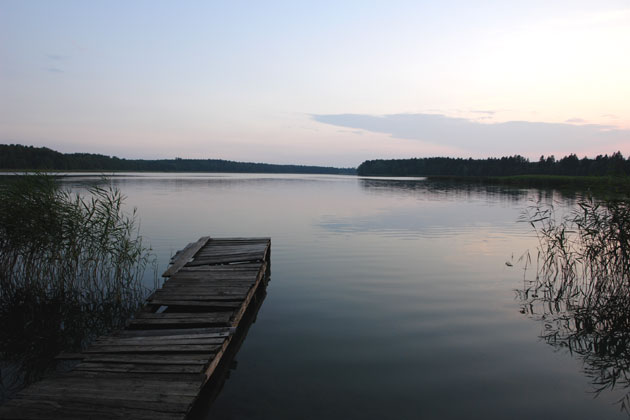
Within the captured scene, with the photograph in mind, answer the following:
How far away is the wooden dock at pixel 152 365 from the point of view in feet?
13.3

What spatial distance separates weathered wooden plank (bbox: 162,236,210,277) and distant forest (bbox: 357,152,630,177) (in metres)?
91.0

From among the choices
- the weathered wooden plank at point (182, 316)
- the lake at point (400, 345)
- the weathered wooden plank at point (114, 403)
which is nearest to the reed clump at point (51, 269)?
the weathered wooden plank at point (182, 316)

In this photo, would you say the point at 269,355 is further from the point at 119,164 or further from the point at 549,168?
the point at 119,164

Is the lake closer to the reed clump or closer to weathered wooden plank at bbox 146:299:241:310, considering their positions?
weathered wooden plank at bbox 146:299:241:310

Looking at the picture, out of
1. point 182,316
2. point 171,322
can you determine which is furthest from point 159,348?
point 182,316

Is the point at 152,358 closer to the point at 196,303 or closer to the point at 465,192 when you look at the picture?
the point at 196,303

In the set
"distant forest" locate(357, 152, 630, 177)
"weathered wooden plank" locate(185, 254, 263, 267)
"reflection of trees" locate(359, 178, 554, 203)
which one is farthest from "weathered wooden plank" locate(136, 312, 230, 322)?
"distant forest" locate(357, 152, 630, 177)

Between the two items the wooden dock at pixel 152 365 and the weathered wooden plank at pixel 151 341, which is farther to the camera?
the weathered wooden plank at pixel 151 341

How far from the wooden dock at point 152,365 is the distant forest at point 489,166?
9360cm

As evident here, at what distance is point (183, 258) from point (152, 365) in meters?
6.43

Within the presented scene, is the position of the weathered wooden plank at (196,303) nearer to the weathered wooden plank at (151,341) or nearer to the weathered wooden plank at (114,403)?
the weathered wooden plank at (151,341)

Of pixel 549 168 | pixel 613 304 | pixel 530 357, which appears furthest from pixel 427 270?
pixel 549 168

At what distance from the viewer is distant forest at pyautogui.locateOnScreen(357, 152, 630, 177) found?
10769 cm

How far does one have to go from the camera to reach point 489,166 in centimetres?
13600
